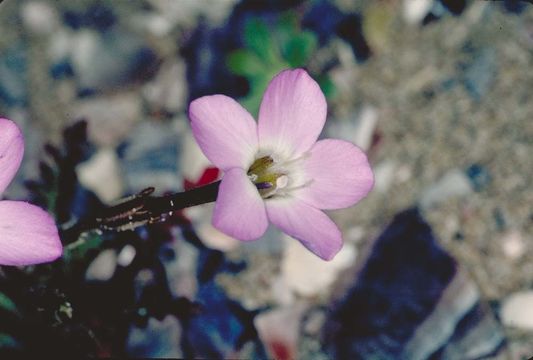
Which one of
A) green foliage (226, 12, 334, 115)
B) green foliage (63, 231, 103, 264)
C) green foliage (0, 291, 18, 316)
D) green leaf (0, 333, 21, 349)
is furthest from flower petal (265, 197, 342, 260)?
green foliage (226, 12, 334, 115)

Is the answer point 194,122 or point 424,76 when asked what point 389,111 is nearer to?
point 424,76

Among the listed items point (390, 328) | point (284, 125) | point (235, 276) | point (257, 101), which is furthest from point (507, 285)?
point (284, 125)

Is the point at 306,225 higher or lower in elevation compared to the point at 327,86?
higher

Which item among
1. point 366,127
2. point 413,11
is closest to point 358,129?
point 366,127

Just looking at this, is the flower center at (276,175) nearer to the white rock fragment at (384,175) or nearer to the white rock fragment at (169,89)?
the white rock fragment at (384,175)

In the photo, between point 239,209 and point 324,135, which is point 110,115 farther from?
point 239,209

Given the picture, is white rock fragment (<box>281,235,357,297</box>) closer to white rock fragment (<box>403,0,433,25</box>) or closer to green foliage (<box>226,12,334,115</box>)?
green foliage (<box>226,12,334,115</box>)
